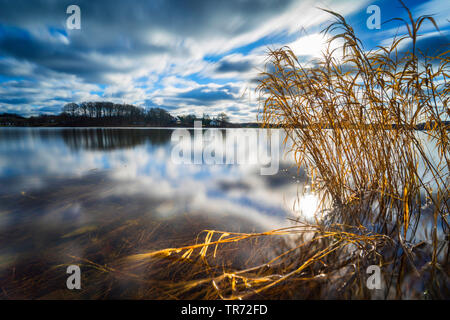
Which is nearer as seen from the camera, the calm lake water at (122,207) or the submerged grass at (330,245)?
the submerged grass at (330,245)

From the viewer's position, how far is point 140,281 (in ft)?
3.52

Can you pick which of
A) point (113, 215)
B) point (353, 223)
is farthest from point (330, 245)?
point (113, 215)

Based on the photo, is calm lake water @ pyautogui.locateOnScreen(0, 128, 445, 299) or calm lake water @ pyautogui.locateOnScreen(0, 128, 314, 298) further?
calm lake water @ pyautogui.locateOnScreen(0, 128, 314, 298)

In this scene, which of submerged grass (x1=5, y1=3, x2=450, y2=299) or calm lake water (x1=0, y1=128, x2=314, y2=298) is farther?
calm lake water (x1=0, y1=128, x2=314, y2=298)

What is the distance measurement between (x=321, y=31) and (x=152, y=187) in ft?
9.76

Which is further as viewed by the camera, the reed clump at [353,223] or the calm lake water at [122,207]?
the calm lake water at [122,207]

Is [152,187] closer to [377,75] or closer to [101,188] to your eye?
[101,188]

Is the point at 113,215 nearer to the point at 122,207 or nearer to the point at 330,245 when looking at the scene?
the point at 122,207

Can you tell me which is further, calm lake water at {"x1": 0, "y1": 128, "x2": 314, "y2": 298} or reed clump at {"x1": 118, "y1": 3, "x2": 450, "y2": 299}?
calm lake water at {"x1": 0, "y1": 128, "x2": 314, "y2": 298}

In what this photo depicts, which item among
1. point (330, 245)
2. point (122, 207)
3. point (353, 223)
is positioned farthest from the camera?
point (122, 207)

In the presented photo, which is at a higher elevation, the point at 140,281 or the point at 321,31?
the point at 321,31
